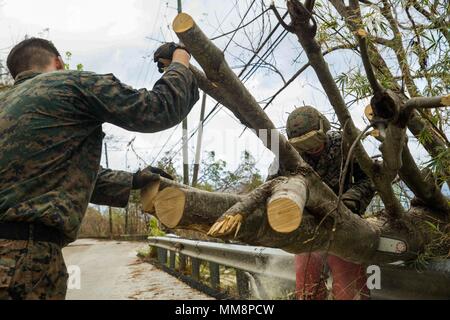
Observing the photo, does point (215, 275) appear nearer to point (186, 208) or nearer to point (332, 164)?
point (332, 164)

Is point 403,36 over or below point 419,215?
over

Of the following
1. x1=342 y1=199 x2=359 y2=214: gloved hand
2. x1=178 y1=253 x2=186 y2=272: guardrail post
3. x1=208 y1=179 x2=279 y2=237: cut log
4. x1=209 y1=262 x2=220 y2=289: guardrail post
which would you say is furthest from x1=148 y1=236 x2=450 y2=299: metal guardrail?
x1=208 y1=179 x2=279 y2=237: cut log

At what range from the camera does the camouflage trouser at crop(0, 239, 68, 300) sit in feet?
6.44

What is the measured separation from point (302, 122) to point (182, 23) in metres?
1.62

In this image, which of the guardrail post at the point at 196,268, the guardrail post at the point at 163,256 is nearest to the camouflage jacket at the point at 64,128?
the guardrail post at the point at 196,268

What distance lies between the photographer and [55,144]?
7.19 feet

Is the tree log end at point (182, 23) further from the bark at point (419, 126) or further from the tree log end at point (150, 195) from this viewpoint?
the bark at point (419, 126)

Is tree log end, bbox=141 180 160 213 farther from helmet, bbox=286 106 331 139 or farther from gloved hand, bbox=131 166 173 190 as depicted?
helmet, bbox=286 106 331 139

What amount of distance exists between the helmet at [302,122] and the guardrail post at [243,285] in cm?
166

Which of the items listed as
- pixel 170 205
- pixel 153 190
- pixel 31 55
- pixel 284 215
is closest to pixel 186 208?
pixel 170 205

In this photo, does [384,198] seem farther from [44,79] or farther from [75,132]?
[44,79]
